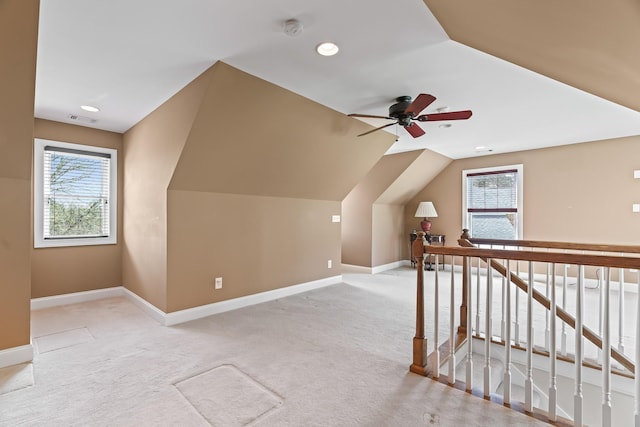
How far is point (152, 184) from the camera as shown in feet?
11.6

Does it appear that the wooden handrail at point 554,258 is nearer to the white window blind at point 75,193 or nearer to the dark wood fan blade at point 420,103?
the dark wood fan blade at point 420,103

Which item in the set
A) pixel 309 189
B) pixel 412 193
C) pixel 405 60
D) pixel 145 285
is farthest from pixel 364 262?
pixel 405 60

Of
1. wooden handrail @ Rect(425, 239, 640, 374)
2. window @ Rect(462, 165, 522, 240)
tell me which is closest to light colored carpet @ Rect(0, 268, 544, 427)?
wooden handrail @ Rect(425, 239, 640, 374)

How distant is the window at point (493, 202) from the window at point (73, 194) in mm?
6601

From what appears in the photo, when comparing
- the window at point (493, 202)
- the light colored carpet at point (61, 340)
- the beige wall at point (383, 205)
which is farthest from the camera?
the beige wall at point (383, 205)

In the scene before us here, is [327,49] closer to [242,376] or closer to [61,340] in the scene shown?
[242,376]

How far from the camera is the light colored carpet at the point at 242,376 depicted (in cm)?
178

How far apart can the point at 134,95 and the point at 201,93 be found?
3.12ft

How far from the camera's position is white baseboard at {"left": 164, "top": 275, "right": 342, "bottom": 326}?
3.27 m

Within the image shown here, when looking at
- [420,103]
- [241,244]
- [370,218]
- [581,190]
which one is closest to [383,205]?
[370,218]

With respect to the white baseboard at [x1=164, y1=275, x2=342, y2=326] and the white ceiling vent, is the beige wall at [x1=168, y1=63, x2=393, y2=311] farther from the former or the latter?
the white ceiling vent

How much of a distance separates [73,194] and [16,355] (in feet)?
7.66

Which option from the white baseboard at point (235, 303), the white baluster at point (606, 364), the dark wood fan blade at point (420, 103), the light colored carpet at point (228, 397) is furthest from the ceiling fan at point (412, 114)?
the white baseboard at point (235, 303)

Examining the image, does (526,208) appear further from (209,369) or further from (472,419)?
(209,369)
